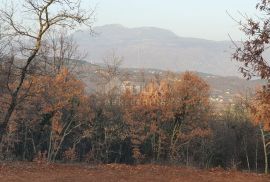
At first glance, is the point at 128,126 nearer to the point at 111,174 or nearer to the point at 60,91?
the point at 60,91

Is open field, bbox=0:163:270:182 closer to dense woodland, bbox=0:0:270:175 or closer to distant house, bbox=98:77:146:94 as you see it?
dense woodland, bbox=0:0:270:175

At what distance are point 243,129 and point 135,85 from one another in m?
22.1

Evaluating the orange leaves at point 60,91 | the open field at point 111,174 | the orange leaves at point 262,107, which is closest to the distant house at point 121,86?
the orange leaves at point 60,91

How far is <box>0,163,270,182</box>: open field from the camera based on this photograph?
45.7 feet

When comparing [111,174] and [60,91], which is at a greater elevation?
[60,91]

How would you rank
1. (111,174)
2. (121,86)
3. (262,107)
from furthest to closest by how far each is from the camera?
(121,86)
(111,174)
(262,107)

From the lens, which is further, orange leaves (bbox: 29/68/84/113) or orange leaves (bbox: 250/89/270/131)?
orange leaves (bbox: 29/68/84/113)

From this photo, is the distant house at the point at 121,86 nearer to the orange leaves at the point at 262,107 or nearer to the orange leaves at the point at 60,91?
the orange leaves at the point at 60,91

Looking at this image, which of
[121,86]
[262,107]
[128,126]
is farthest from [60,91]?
[262,107]

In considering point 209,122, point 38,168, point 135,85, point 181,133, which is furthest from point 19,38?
point 135,85

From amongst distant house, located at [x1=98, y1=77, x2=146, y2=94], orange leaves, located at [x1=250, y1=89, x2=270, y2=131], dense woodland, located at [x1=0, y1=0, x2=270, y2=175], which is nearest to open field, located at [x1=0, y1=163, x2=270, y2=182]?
orange leaves, located at [x1=250, y1=89, x2=270, y2=131]

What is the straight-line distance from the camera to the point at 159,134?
59.2m

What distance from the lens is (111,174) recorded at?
580 inches

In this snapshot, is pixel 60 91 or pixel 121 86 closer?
pixel 60 91
